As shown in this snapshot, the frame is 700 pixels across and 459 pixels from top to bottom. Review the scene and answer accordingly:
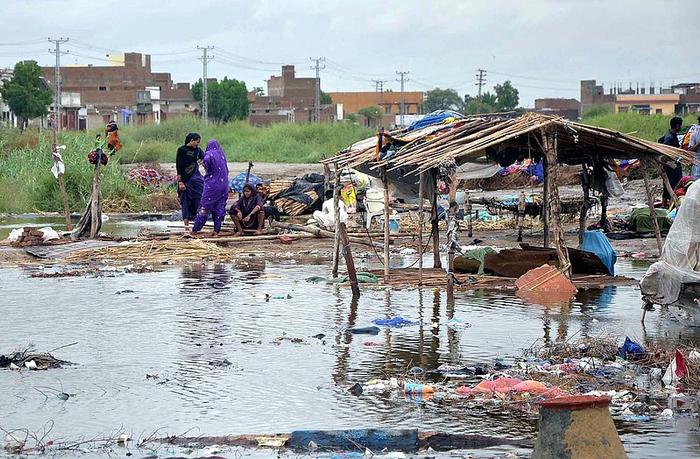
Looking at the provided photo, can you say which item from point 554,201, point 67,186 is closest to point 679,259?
point 554,201

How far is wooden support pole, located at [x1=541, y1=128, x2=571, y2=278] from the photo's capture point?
1316 centimetres

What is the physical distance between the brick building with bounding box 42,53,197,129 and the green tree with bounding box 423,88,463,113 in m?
24.9

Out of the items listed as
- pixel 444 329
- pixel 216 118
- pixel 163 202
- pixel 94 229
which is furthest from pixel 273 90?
pixel 444 329

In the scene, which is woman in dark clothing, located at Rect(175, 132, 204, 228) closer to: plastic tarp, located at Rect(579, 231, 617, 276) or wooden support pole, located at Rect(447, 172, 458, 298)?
plastic tarp, located at Rect(579, 231, 617, 276)

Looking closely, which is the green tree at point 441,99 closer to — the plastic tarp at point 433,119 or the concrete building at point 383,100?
the concrete building at point 383,100

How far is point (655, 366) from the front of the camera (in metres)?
9.23

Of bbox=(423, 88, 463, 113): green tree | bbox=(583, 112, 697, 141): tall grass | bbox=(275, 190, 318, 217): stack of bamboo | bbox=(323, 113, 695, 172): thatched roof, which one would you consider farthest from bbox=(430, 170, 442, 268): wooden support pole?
bbox=(423, 88, 463, 113): green tree

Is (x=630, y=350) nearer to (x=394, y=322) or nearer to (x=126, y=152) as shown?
(x=394, y=322)

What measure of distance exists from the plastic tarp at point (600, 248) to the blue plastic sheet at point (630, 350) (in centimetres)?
495

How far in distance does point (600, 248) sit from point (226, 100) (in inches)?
3048

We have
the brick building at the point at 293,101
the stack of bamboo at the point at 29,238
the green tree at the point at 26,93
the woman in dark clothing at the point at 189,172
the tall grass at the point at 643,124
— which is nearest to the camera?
the stack of bamboo at the point at 29,238

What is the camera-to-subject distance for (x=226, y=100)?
9031cm

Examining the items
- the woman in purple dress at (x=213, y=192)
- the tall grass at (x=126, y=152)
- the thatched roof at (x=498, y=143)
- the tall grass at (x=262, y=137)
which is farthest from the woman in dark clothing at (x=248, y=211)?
the tall grass at (x=262, y=137)

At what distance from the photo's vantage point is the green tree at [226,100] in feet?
298
